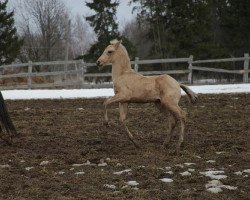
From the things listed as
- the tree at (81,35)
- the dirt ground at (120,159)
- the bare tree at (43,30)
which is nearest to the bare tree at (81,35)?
the tree at (81,35)

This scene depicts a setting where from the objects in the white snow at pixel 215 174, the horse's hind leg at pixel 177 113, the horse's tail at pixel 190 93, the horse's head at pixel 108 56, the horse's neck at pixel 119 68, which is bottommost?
the white snow at pixel 215 174

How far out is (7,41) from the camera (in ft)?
116

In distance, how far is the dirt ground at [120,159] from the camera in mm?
4801

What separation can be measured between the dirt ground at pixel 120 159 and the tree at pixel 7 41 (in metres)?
24.8

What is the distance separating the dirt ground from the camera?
480cm

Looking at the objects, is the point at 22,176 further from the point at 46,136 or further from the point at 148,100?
the point at 46,136

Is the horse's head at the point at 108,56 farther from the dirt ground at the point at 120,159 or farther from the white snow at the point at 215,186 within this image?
the white snow at the point at 215,186

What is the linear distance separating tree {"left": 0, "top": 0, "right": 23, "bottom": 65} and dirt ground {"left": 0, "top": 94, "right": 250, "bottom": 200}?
81.3ft

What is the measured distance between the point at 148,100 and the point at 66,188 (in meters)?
2.63

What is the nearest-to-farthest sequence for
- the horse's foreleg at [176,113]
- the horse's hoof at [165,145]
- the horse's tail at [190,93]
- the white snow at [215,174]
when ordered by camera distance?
1. the white snow at [215,174]
2. the horse's foreleg at [176,113]
3. the horse's hoof at [165,145]
4. the horse's tail at [190,93]

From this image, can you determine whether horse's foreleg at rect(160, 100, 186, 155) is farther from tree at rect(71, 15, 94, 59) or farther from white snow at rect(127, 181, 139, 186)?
tree at rect(71, 15, 94, 59)

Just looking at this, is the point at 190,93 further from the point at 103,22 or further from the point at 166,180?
the point at 103,22

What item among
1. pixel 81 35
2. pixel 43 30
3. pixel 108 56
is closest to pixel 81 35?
pixel 81 35

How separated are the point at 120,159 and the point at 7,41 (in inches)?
→ 1211
